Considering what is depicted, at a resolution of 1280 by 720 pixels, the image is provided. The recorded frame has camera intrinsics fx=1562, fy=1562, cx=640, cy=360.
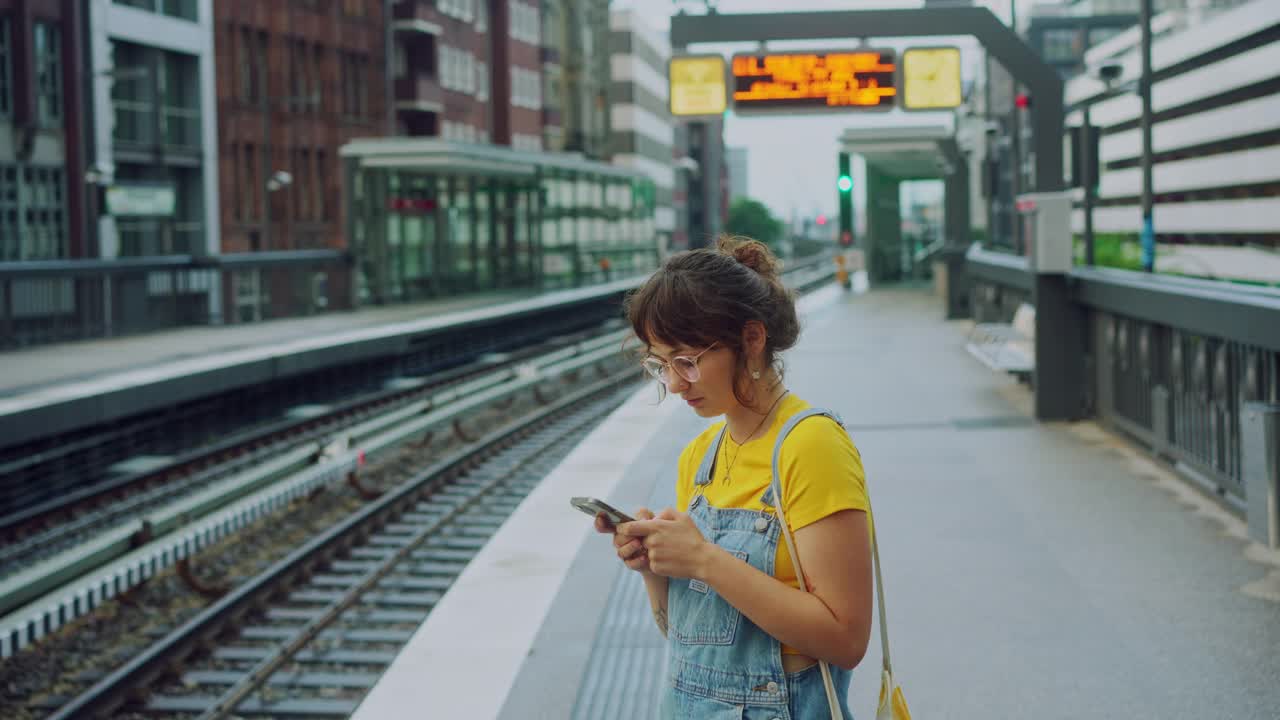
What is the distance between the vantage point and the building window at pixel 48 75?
32.1 meters

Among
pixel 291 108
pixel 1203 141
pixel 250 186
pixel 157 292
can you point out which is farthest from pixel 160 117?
pixel 1203 141

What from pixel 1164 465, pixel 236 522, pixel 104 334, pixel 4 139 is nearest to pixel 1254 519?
pixel 1164 465

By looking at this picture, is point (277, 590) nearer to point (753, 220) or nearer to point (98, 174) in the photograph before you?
point (98, 174)

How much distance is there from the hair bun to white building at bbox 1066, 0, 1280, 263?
78.6 m

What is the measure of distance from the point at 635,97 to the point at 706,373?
9455cm

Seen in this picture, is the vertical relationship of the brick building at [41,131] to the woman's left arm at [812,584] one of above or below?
above

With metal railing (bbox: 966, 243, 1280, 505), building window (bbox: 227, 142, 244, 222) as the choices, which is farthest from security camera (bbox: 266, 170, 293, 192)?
metal railing (bbox: 966, 243, 1280, 505)

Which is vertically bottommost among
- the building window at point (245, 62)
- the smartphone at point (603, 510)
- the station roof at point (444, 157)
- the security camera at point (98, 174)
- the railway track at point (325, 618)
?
the railway track at point (325, 618)

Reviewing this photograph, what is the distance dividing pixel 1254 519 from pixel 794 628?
19.1ft

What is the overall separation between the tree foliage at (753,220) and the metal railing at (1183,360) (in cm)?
13803

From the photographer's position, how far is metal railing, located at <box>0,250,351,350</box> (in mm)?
20375

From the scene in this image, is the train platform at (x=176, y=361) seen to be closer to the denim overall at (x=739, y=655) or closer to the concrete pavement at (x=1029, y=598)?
the concrete pavement at (x=1029, y=598)

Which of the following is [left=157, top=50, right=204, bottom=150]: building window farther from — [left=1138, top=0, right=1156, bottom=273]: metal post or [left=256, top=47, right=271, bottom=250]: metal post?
[left=1138, top=0, right=1156, bottom=273]: metal post

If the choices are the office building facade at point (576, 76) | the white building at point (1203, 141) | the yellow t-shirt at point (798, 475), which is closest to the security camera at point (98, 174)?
the yellow t-shirt at point (798, 475)
